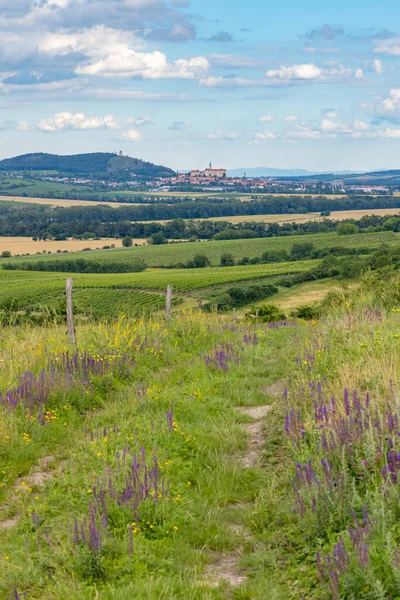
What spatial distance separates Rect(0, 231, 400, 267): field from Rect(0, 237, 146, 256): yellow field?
13.0 m

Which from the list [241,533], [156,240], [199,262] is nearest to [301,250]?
[199,262]

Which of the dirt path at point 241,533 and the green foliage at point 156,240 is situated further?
the green foliage at point 156,240

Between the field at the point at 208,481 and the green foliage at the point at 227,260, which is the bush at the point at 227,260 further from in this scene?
the field at the point at 208,481

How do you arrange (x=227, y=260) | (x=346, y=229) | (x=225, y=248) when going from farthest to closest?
1. (x=346, y=229)
2. (x=225, y=248)
3. (x=227, y=260)

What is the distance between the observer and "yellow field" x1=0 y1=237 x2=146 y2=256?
145625 mm

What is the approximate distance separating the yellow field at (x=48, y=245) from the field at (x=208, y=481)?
447 ft

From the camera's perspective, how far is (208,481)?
5.73 metres

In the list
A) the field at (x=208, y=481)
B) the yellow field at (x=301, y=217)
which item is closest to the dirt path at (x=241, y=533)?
the field at (x=208, y=481)

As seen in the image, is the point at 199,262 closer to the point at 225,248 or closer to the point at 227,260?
the point at 227,260

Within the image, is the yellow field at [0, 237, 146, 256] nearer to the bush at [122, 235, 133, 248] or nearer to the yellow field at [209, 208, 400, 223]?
the bush at [122, 235, 133, 248]

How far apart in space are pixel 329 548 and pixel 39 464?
3.41 metres

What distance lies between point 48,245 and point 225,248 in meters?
43.1

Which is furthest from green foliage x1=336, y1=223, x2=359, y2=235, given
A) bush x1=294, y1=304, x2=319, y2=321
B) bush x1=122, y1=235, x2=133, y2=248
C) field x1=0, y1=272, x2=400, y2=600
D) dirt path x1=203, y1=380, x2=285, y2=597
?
dirt path x1=203, y1=380, x2=285, y2=597

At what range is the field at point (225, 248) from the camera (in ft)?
409
